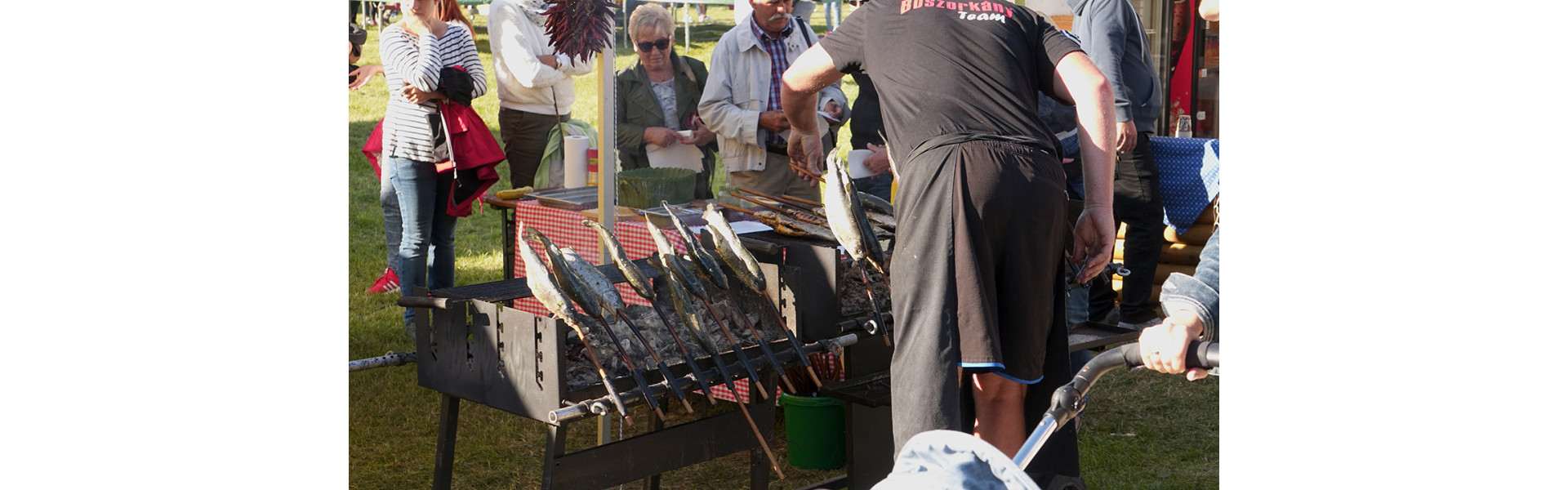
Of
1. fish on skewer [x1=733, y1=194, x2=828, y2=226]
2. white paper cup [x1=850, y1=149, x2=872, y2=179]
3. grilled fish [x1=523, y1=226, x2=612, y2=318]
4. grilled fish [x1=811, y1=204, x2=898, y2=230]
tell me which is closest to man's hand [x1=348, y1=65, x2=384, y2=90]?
white paper cup [x1=850, y1=149, x2=872, y2=179]

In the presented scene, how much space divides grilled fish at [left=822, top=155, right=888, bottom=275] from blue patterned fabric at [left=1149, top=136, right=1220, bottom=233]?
2.70m

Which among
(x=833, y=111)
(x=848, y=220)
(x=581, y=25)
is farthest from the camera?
(x=833, y=111)

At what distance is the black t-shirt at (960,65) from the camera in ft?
9.20

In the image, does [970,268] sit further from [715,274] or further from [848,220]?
[715,274]

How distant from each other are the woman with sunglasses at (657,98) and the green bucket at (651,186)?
0.05 metres

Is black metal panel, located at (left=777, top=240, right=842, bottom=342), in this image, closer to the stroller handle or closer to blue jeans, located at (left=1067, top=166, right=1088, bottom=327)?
the stroller handle

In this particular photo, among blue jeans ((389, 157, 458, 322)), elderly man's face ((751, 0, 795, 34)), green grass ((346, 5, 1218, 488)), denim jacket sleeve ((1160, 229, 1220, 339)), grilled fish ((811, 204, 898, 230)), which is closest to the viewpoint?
denim jacket sleeve ((1160, 229, 1220, 339))

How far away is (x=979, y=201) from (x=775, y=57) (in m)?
2.44

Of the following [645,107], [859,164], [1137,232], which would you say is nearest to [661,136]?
[645,107]

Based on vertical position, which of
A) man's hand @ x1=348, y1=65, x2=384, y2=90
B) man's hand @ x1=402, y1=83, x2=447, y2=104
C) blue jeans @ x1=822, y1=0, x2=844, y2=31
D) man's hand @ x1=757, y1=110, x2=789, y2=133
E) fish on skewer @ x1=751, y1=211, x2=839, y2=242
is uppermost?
blue jeans @ x1=822, y1=0, x2=844, y2=31

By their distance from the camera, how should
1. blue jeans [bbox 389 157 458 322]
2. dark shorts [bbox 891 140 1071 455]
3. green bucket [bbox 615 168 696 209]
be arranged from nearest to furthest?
1. dark shorts [bbox 891 140 1071 455]
2. green bucket [bbox 615 168 696 209]
3. blue jeans [bbox 389 157 458 322]

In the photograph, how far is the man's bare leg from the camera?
2.95m

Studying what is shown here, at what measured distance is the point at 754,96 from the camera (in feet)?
16.2

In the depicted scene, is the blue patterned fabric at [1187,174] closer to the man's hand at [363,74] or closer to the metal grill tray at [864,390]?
the metal grill tray at [864,390]
